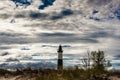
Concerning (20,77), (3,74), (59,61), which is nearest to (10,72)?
(3,74)

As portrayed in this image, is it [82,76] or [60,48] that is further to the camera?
[60,48]

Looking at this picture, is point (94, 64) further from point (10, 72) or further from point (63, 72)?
point (10, 72)

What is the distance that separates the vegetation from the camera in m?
24.5

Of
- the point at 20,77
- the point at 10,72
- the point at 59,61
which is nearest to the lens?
the point at 20,77

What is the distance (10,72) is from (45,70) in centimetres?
414

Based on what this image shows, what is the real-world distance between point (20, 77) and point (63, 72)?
4428 millimetres

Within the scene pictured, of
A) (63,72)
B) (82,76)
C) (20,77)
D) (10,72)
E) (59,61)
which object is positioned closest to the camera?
(82,76)

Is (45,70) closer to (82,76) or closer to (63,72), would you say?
(63,72)

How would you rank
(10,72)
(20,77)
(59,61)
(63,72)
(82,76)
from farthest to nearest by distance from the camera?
(59,61) < (10,72) < (20,77) < (63,72) < (82,76)

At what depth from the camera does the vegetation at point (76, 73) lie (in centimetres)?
2450

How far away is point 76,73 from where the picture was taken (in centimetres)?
2606

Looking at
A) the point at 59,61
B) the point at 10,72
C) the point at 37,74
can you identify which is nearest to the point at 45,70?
the point at 37,74

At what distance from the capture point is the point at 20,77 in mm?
28906

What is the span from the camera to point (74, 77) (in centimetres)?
2539
